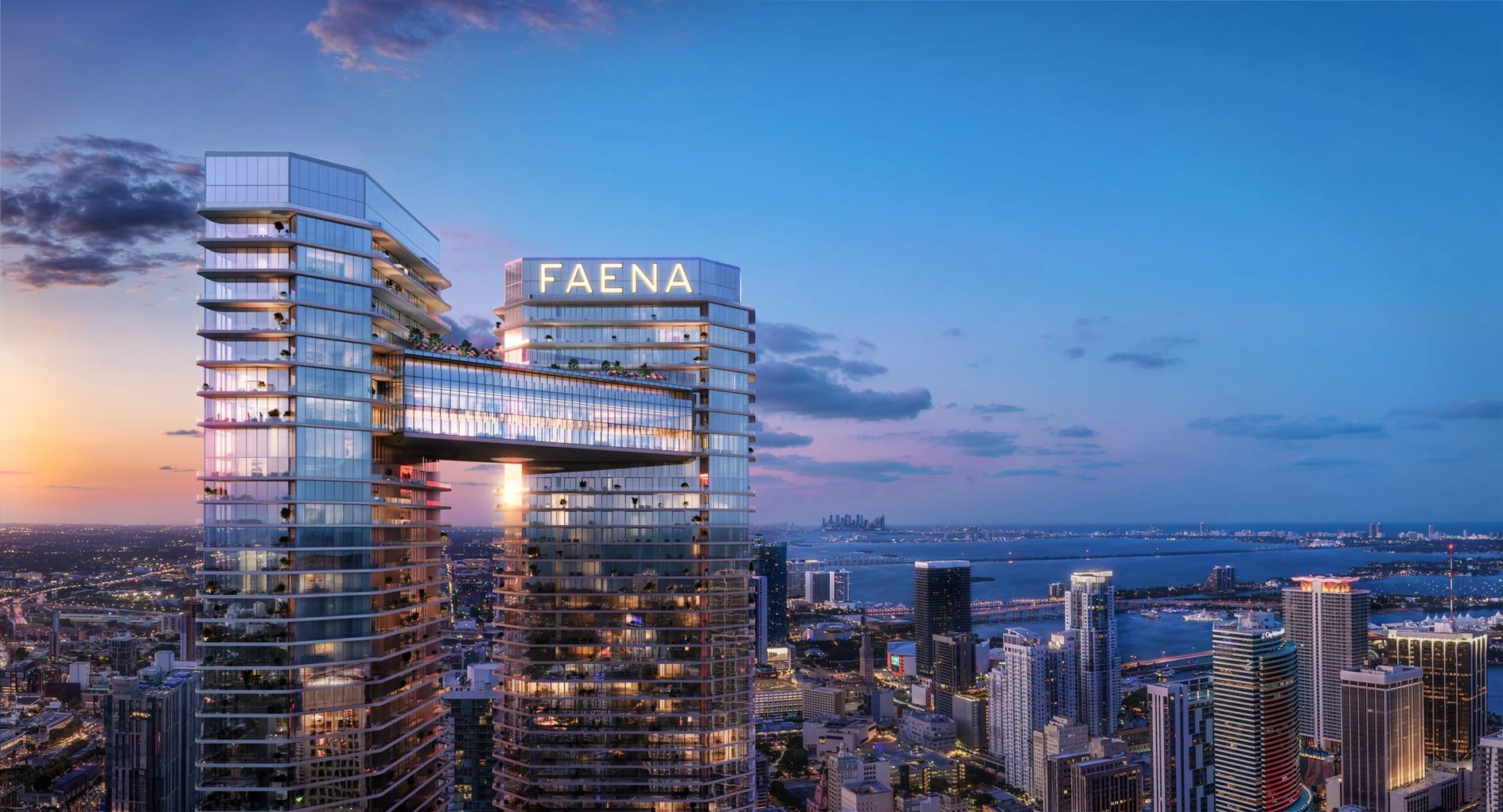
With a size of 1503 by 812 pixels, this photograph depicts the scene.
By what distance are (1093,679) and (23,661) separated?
12031 cm

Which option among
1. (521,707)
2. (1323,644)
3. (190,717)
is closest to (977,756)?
(1323,644)

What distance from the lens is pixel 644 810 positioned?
→ 145 feet

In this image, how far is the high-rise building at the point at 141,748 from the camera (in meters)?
69.9

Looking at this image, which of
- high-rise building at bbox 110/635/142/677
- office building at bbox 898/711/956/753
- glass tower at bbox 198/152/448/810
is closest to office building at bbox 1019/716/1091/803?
office building at bbox 898/711/956/753

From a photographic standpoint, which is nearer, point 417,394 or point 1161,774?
point 417,394

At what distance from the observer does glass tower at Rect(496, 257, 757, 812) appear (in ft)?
146

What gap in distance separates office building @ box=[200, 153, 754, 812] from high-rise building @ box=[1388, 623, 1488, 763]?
369 feet

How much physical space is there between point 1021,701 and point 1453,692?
48874mm

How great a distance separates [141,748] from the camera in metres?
70.2

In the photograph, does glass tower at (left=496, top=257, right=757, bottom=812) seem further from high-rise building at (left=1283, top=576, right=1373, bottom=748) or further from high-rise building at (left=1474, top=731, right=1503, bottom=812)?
high-rise building at (left=1283, top=576, right=1373, bottom=748)

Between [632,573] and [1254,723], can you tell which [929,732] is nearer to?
[1254,723]

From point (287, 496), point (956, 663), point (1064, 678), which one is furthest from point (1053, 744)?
point (287, 496)

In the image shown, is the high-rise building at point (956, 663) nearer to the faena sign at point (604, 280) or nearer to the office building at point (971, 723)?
the office building at point (971, 723)

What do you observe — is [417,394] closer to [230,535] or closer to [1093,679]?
[230,535]
